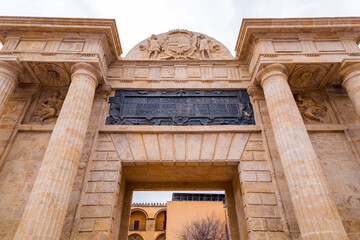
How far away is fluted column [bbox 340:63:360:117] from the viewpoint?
7.37m

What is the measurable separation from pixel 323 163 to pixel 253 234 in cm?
337

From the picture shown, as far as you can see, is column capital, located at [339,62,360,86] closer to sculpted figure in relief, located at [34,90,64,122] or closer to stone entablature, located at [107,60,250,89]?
stone entablature, located at [107,60,250,89]

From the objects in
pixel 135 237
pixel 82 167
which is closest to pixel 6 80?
pixel 82 167

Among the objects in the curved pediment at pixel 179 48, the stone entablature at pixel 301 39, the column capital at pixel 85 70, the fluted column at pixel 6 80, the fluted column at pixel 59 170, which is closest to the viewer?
the fluted column at pixel 59 170

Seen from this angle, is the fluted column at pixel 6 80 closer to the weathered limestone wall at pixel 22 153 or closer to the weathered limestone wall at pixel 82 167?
the weathered limestone wall at pixel 22 153

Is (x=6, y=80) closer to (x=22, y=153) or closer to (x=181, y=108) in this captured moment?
(x=22, y=153)

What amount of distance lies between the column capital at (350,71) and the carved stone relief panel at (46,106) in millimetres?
10221

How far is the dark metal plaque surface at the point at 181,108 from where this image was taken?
8.22 m

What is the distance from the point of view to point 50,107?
27.7ft

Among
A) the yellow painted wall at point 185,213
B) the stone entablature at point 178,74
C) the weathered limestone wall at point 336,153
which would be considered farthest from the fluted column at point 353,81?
the yellow painted wall at point 185,213

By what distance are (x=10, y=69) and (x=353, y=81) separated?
1150 centimetres

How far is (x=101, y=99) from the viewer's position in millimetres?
8719

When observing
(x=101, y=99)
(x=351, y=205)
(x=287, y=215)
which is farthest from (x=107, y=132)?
(x=351, y=205)

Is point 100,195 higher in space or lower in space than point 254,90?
lower
